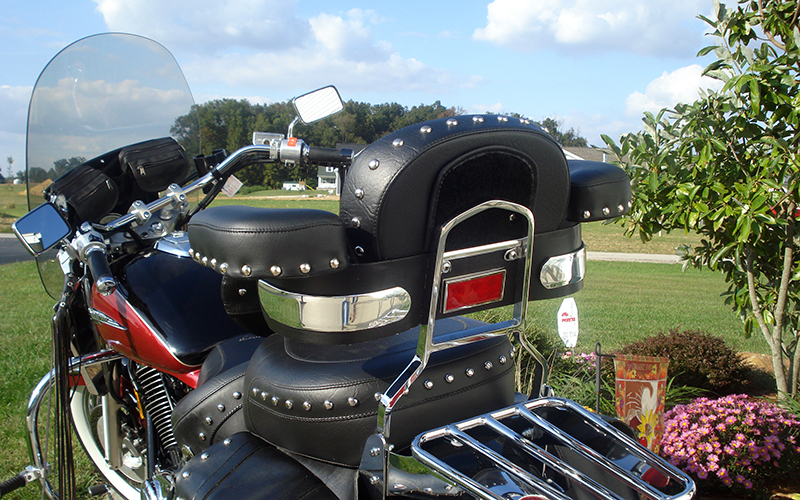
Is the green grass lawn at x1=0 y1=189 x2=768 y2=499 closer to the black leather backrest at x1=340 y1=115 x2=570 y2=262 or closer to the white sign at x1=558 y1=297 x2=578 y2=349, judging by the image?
the white sign at x1=558 y1=297 x2=578 y2=349

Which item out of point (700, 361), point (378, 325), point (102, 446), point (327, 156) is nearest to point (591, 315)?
point (700, 361)

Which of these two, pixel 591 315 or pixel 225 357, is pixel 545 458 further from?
pixel 591 315

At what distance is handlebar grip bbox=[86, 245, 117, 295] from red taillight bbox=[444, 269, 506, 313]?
1.03m

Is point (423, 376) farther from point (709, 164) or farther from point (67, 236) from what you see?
point (709, 164)

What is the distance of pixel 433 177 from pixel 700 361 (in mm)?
3905

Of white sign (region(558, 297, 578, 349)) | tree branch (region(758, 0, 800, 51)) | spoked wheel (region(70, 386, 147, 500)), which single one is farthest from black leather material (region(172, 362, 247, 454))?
tree branch (region(758, 0, 800, 51))

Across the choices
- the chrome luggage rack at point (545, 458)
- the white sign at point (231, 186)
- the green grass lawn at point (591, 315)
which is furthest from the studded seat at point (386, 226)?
the green grass lawn at point (591, 315)

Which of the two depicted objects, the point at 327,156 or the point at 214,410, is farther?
the point at 327,156

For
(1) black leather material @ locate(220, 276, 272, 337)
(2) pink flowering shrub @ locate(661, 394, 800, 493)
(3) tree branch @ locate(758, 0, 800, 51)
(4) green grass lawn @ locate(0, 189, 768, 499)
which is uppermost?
(3) tree branch @ locate(758, 0, 800, 51)

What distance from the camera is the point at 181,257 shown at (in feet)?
6.72

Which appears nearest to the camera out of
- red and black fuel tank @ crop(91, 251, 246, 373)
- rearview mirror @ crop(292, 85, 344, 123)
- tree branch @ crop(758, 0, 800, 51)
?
red and black fuel tank @ crop(91, 251, 246, 373)

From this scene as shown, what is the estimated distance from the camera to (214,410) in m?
1.64

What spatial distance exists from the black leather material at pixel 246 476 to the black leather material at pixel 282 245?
0.51 m

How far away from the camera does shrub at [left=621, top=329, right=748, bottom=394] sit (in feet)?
13.8
